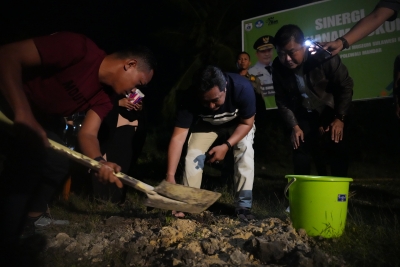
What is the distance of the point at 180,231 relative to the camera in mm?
2975

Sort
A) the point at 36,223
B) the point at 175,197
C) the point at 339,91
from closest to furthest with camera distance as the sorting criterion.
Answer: the point at 175,197 < the point at 36,223 < the point at 339,91

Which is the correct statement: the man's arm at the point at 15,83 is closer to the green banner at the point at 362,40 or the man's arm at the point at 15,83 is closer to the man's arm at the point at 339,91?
the man's arm at the point at 339,91

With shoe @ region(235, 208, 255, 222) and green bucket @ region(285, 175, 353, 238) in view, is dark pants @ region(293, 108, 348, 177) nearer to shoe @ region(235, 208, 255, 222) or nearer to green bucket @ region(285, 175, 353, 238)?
shoe @ region(235, 208, 255, 222)

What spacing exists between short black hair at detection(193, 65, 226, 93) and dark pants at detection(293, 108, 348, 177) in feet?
4.03

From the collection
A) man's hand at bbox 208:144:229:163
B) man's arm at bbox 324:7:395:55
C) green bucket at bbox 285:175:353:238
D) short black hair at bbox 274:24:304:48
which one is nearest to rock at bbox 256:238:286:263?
green bucket at bbox 285:175:353:238

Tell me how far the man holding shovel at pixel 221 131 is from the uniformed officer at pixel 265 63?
4174 millimetres

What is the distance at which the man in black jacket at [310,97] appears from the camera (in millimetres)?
3922

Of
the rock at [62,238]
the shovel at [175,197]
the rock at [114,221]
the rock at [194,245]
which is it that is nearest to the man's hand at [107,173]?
the shovel at [175,197]

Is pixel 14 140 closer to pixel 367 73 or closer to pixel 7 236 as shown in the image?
pixel 7 236

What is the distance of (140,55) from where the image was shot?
2.86 metres

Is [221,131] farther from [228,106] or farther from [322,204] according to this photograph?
[322,204]

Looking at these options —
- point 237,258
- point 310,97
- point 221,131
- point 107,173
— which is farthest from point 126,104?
point 237,258

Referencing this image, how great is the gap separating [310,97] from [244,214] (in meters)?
1.38

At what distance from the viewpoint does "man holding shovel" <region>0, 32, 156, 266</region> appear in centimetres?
232
